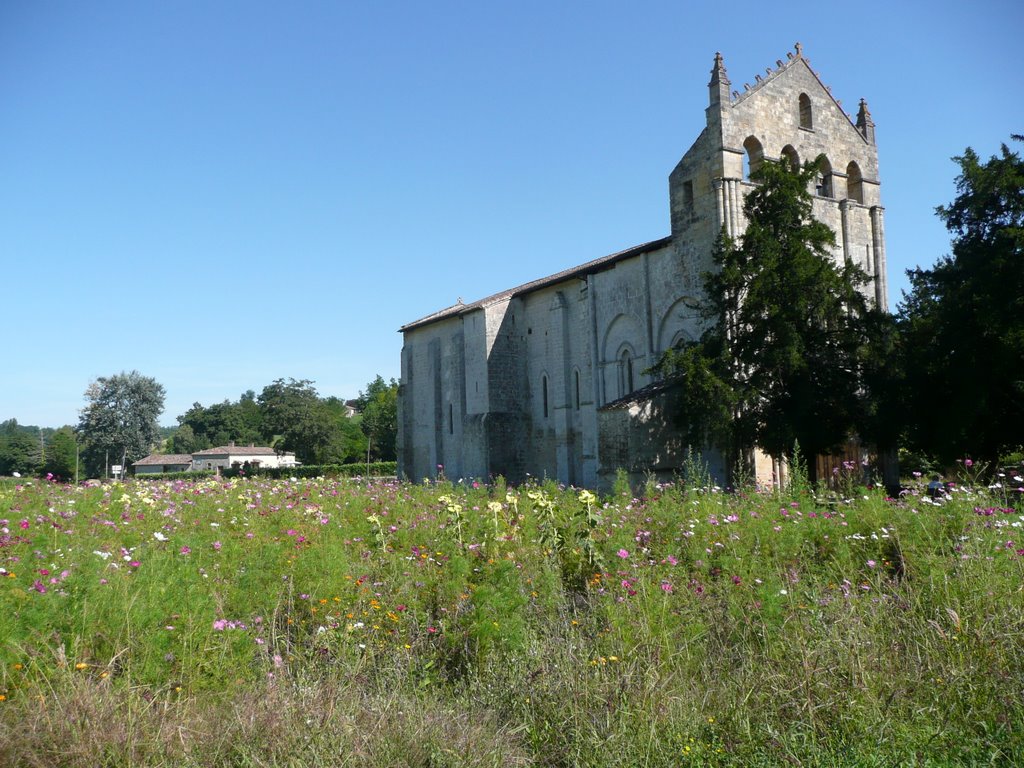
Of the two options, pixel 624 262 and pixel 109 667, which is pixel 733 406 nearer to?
pixel 624 262

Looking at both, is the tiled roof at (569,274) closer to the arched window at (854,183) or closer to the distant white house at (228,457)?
the arched window at (854,183)

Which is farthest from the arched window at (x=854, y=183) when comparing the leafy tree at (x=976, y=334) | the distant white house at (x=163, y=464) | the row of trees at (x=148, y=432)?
the distant white house at (x=163, y=464)

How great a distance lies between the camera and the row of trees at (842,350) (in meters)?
18.2

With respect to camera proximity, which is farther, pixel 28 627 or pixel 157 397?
pixel 157 397

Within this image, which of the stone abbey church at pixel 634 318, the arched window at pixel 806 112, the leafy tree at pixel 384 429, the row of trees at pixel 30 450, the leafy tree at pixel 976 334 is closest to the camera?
the leafy tree at pixel 976 334

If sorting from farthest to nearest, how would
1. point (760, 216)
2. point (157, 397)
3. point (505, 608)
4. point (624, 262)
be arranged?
point (157, 397), point (624, 262), point (760, 216), point (505, 608)

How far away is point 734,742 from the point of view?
425cm

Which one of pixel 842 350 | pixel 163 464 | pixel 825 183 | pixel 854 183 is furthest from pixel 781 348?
pixel 163 464

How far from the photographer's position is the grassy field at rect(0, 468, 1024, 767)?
411 cm

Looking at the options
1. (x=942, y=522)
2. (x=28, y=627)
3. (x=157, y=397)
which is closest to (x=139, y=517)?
(x=28, y=627)

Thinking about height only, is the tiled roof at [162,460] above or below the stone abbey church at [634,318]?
below

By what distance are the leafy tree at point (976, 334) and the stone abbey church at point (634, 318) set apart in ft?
9.06

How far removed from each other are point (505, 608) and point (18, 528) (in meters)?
4.29

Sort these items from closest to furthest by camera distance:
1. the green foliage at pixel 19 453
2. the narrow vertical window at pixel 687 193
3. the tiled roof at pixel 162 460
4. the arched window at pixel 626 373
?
1. the narrow vertical window at pixel 687 193
2. the arched window at pixel 626 373
3. the tiled roof at pixel 162 460
4. the green foliage at pixel 19 453
